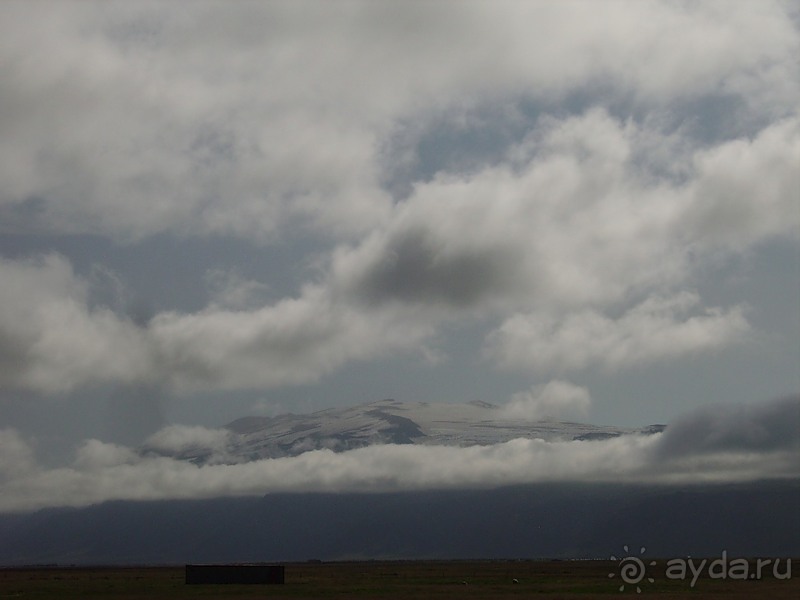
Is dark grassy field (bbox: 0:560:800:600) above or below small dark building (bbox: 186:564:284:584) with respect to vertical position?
below

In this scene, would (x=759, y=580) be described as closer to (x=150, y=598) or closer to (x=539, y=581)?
(x=539, y=581)

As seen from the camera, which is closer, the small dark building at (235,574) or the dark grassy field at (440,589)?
the dark grassy field at (440,589)

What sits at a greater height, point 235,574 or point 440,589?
point 235,574

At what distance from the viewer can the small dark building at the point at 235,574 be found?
17562cm

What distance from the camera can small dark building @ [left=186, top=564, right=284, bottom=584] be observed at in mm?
175625

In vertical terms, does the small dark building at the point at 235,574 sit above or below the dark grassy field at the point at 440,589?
above

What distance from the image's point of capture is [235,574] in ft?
579

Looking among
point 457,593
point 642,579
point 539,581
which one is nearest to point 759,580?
point 642,579

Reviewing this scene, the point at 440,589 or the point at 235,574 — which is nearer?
the point at 440,589

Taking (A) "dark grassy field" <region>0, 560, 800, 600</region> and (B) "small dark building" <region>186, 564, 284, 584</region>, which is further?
(B) "small dark building" <region>186, 564, 284, 584</region>

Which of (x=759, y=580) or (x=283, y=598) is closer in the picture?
(x=283, y=598)

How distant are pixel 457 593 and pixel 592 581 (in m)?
40.2

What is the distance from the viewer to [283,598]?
141m

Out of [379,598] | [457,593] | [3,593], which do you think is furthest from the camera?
[3,593]
